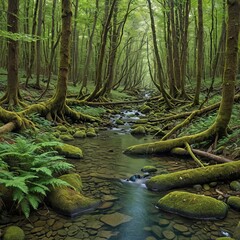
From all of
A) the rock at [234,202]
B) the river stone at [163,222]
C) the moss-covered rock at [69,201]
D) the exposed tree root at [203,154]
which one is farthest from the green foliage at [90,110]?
the river stone at [163,222]

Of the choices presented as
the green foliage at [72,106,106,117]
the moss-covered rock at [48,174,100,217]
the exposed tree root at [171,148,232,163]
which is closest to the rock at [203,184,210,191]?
the exposed tree root at [171,148,232,163]

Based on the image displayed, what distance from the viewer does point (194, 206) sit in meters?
4.55

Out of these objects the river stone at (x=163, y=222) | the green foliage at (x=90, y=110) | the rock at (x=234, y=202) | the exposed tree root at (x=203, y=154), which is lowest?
the river stone at (x=163, y=222)

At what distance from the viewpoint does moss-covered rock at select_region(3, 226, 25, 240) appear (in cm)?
360

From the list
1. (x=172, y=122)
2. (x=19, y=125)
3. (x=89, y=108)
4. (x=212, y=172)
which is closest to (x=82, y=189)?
(x=212, y=172)

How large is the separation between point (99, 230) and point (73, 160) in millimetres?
3508

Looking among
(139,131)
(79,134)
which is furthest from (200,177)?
(139,131)

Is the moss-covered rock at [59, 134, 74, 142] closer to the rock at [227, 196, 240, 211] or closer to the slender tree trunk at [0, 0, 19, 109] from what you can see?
the slender tree trunk at [0, 0, 19, 109]

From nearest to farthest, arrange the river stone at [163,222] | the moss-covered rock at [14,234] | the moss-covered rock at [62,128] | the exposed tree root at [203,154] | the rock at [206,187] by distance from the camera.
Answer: the moss-covered rock at [14,234]
the river stone at [163,222]
the rock at [206,187]
the exposed tree root at [203,154]
the moss-covered rock at [62,128]

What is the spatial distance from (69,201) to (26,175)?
801 millimetres

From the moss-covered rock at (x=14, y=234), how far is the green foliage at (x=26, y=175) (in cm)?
21

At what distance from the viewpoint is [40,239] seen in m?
3.75

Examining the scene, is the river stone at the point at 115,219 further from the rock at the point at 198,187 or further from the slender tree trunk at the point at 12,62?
the slender tree trunk at the point at 12,62

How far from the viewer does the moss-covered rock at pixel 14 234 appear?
3604 mm
